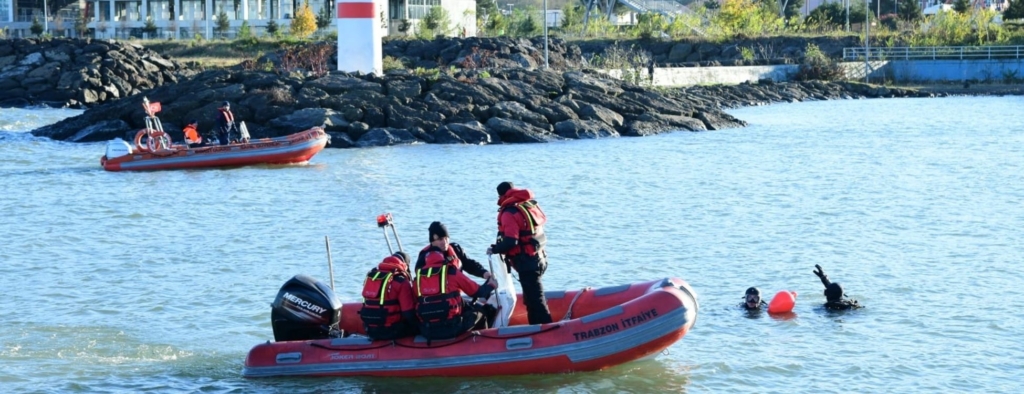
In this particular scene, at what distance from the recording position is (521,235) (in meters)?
10.2

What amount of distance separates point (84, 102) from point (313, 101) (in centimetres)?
1806

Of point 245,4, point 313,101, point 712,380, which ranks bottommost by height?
point 712,380

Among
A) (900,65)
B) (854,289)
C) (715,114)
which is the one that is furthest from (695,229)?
(900,65)

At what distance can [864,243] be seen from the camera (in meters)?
16.8

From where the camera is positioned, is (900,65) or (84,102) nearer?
(84,102)

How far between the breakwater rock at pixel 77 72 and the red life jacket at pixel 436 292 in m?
40.0

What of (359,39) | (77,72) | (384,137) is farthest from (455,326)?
(77,72)

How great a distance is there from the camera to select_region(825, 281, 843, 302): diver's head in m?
12.7

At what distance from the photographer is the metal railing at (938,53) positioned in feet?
191

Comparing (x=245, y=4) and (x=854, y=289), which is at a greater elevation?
(x=245, y=4)

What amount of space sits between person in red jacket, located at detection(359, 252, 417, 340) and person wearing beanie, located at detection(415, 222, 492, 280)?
0.75ft

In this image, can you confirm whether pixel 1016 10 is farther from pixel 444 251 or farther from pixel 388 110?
pixel 444 251

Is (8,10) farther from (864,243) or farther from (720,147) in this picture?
(864,243)

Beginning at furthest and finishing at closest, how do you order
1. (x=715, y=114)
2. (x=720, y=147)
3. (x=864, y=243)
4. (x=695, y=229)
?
(x=715, y=114) < (x=720, y=147) < (x=695, y=229) < (x=864, y=243)
